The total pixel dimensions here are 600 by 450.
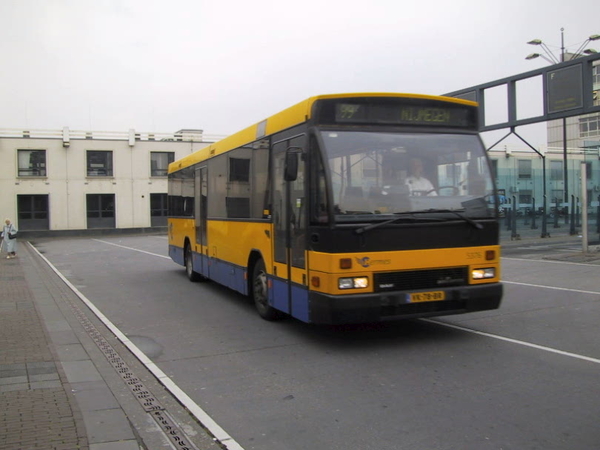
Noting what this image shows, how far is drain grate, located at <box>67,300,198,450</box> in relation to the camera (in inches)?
180

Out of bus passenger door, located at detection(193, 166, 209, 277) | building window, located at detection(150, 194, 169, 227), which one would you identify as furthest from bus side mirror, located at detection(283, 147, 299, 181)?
building window, located at detection(150, 194, 169, 227)

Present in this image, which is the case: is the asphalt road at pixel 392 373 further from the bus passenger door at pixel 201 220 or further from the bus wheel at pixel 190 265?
the bus wheel at pixel 190 265

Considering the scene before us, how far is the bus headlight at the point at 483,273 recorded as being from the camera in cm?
725

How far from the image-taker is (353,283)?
6645 mm

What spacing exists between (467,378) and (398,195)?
223 cm

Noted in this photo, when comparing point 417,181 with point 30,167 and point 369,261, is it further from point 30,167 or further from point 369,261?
point 30,167

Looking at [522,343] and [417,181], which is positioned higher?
[417,181]

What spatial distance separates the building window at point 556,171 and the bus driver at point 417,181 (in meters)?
22.6

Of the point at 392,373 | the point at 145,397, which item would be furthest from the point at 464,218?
the point at 145,397

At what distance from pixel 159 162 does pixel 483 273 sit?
45.4m

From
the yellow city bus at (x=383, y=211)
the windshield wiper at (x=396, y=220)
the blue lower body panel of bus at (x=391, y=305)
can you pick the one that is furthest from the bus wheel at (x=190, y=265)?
the windshield wiper at (x=396, y=220)

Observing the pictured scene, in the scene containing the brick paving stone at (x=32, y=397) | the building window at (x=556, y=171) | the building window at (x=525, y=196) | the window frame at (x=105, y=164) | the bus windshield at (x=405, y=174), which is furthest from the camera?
the window frame at (x=105, y=164)

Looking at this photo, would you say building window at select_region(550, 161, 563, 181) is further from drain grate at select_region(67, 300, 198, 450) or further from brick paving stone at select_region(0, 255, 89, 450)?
brick paving stone at select_region(0, 255, 89, 450)

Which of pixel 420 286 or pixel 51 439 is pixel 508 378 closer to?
pixel 420 286
